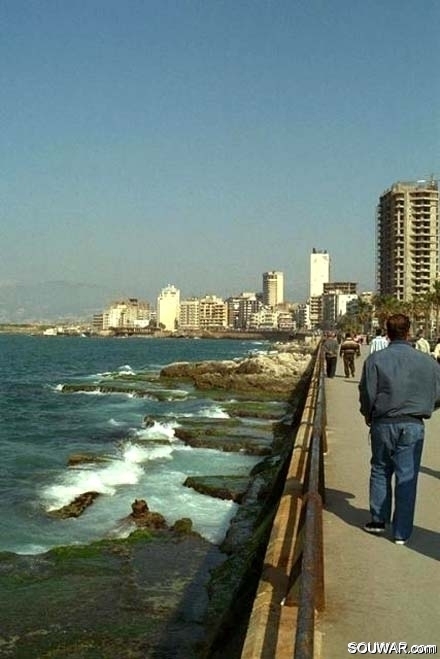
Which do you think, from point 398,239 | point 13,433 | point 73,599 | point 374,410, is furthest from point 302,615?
point 398,239

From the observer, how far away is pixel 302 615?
10.7ft

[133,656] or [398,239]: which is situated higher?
[398,239]

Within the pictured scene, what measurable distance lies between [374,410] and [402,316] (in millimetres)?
852

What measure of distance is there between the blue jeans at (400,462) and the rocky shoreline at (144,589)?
1797 mm

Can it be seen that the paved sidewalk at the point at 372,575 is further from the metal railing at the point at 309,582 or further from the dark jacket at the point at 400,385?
the dark jacket at the point at 400,385

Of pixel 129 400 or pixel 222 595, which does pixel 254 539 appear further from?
pixel 129 400

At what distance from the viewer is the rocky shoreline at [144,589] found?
8.20 meters

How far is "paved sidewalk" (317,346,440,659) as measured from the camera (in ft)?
14.9

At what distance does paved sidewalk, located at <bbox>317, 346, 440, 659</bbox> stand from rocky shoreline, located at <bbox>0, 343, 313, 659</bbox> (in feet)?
4.01

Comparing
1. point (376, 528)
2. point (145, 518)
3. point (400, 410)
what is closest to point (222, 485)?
point (145, 518)

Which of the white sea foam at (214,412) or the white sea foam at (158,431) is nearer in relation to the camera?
the white sea foam at (158,431)

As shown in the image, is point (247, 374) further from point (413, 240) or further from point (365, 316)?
point (413, 240)

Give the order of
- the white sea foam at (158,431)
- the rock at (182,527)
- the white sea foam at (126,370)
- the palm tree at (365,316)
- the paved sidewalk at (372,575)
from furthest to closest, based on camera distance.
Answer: the palm tree at (365,316), the white sea foam at (126,370), the white sea foam at (158,431), the rock at (182,527), the paved sidewalk at (372,575)

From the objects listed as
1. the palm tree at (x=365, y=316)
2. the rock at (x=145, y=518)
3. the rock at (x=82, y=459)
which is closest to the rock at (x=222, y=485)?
the rock at (x=145, y=518)
